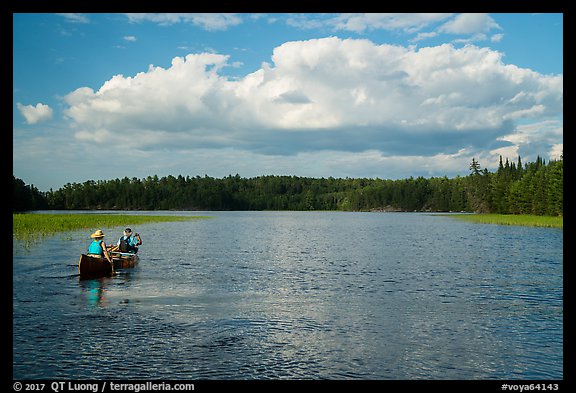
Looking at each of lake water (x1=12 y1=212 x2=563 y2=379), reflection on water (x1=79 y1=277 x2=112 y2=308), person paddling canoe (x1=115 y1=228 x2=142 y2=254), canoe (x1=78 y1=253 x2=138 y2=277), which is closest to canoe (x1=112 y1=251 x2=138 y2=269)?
canoe (x1=78 y1=253 x2=138 y2=277)

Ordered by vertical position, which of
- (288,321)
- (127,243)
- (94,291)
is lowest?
(288,321)

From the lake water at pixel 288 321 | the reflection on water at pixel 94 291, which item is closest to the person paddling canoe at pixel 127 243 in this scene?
the lake water at pixel 288 321

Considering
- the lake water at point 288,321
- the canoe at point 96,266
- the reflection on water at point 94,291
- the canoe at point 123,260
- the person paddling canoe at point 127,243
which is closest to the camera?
the lake water at point 288,321

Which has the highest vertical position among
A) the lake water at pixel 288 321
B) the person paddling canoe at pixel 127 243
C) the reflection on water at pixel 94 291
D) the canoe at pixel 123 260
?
the person paddling canoe at pixel 127 243

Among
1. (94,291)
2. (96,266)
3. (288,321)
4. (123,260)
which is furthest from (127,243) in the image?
(288,321)

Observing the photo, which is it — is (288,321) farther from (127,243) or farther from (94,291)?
(127,243)

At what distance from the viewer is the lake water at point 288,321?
17859 millimetres

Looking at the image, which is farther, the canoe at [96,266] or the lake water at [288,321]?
the canoe at [96,266]

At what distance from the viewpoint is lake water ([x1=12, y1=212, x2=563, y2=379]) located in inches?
703

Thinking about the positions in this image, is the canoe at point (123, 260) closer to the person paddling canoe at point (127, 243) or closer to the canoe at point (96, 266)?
the canoe at point (96, 266)

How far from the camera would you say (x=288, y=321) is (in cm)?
2445

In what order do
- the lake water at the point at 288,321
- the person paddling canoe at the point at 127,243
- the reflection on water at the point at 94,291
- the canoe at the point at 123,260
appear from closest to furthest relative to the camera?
1. the lake water at the point at 288,321
2. the reflection on water at the point at 94,291
3. the canoe at the point at 123,260
4. the person paddling canoe at the point at 127,243

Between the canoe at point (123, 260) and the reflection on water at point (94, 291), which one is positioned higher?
the canoe at point (123, 260)

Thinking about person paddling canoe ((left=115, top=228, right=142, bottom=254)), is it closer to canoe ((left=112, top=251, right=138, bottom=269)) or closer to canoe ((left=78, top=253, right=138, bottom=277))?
canoe ((left=112, top=251, right=138, bottom=269))
